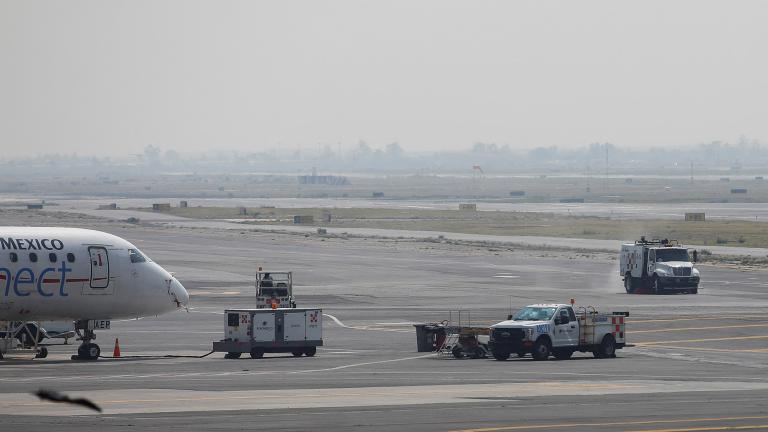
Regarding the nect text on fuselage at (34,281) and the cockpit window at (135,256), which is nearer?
the nect text on fuselage at (34,281)

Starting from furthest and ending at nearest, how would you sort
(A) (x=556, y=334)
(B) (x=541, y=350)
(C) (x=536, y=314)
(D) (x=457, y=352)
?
(D) (x=457, y=352), (C) (x=536, y=314), (A) (x=556, y=334), (B) (x=541, y=350)

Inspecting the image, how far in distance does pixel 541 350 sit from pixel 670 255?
33785mm

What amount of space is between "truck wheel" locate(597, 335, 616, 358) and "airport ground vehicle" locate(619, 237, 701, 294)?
30194 mm

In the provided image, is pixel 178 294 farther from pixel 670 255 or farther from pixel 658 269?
pixel 670 255

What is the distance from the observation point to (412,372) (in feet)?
143

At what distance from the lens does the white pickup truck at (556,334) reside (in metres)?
48.4

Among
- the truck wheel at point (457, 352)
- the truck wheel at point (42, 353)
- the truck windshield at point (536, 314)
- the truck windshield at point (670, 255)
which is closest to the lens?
the truck wheel at point (42, 353)

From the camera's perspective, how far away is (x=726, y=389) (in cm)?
3906

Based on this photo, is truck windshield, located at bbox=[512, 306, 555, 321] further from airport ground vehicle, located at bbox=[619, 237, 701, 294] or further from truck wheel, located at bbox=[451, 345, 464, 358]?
airport ground vehicle, located at bbox=[619, 237, 701, 294]

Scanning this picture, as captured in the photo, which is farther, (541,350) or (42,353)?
(541,350)

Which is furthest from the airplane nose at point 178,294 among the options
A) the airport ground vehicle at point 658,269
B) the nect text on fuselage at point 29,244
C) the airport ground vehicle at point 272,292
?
the airport ground vehicle at point 658,269

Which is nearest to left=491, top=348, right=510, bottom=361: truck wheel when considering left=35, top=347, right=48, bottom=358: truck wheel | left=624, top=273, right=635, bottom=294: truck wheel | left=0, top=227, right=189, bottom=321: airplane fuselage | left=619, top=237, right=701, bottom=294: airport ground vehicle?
left=0, top=227, right=189, bottom=321: airplane fuselage

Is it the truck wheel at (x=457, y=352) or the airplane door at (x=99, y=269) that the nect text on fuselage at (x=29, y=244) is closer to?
the airplane door at (x=99, y=269)

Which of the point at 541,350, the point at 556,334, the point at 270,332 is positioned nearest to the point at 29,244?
the point at 270,332
